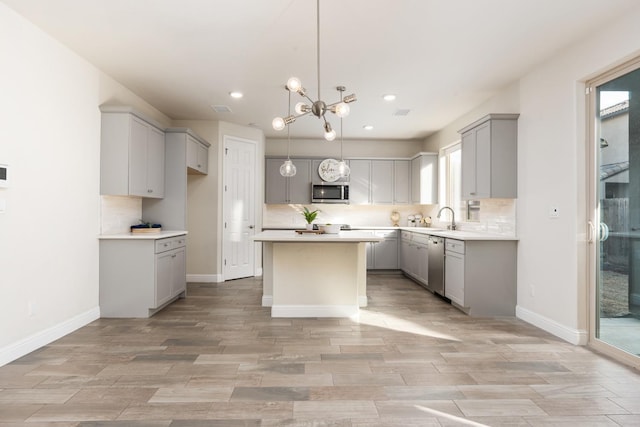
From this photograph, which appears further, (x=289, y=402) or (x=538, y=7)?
(x=538, y=7)

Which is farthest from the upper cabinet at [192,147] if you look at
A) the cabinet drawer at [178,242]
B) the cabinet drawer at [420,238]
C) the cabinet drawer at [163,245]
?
the cabinet drawer at [420,238]

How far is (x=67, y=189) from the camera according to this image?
3541mm

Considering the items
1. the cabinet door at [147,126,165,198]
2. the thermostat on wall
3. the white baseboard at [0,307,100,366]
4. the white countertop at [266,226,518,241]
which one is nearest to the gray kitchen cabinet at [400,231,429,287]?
the white countertop at [266,226,518,241]

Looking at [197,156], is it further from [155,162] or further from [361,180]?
[361,180]

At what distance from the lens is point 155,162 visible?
477cm

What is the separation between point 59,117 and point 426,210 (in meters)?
6.13

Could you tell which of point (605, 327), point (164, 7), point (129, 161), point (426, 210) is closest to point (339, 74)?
point (164, 7)

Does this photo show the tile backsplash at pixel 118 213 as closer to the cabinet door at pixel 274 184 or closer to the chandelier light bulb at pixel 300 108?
the chandelier light bulb at pixel 300 108

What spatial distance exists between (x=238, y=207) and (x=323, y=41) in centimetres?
374

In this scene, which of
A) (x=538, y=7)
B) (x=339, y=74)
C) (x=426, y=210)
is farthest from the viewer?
(x=426, y=210)

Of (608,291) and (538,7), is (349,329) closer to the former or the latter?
(608,291)

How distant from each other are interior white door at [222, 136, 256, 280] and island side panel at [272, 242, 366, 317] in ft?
7.81

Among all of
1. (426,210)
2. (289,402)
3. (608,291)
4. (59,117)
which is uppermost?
(59,117)

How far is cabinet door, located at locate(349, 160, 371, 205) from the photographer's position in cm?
745
